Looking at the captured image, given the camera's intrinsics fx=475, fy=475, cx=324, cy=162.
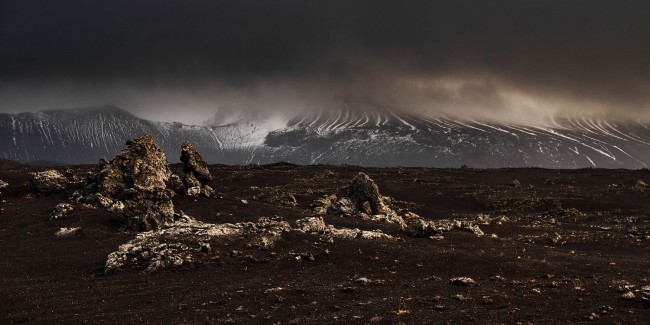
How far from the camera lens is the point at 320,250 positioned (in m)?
27.8

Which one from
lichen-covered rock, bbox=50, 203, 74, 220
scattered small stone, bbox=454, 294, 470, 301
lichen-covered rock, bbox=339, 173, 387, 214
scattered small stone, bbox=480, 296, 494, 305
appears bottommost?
lichen-covered rock, bbox=50, 203, 74, 220

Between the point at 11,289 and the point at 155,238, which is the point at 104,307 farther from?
the point at 155,238

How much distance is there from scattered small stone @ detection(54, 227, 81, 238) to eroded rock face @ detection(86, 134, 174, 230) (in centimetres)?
353

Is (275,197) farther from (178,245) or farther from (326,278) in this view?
(326,278)

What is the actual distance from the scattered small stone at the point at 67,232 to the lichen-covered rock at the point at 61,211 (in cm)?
453

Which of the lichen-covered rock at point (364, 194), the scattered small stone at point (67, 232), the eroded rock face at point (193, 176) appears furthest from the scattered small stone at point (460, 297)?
the eroded rock face at point (193, 176)

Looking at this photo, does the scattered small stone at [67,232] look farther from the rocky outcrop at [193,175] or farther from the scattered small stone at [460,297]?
the scattered small stone at [460,297]

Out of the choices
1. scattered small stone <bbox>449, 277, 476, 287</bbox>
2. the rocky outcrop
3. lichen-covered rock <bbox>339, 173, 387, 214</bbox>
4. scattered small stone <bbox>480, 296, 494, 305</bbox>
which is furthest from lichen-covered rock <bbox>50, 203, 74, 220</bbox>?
scattered small stone <bbox>480, 296, 494, 305</bbox>

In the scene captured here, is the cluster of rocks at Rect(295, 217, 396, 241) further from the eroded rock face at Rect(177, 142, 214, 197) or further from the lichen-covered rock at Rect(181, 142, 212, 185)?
the lichen-covered rock at Rect(181, 142, 212, 185)

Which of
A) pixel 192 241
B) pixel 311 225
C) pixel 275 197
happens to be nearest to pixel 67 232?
pixel 192 241

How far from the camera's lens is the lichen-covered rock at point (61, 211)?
3825cm

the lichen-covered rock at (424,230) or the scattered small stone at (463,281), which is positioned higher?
the lichen-covered rock at (424,230)

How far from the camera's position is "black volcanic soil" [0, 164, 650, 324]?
1692 cm

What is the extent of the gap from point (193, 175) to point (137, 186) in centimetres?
1136
